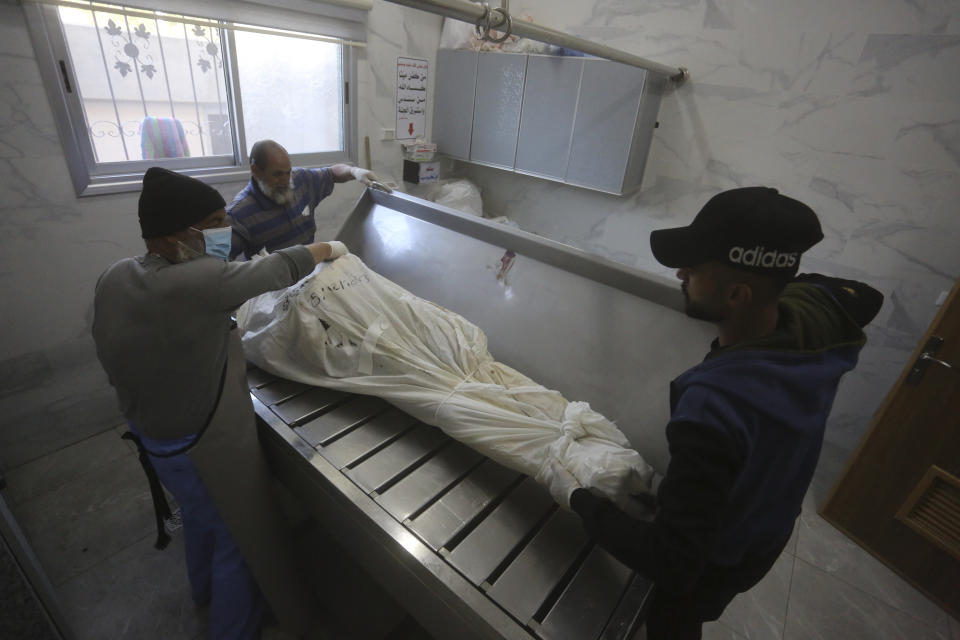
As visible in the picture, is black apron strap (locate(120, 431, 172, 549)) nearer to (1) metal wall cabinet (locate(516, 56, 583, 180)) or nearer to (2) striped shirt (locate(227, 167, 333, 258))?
(2) striped shirt (locate(227, 167, 333, 258))

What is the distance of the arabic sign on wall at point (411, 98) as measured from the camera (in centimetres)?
309

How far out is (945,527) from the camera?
1837 mm

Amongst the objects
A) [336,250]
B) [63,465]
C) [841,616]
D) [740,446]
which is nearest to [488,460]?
[740,446]

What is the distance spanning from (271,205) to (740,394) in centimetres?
194

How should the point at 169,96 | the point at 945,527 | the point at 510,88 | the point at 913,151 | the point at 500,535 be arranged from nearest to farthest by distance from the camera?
the point at 500,535, the point at 945,527, the point at 913,151, the point at 169,96, the point at 510,88

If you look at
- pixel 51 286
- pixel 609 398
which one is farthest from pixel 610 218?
pixel 51 286

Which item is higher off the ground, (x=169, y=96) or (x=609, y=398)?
(x=169, y=96)

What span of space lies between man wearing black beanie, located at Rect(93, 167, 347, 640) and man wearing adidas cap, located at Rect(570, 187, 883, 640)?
98cm

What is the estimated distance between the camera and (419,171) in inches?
128

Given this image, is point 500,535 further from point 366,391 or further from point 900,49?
point 900,49

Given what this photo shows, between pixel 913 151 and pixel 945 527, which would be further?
pixel 913 151

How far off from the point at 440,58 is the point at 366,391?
2.68 metres

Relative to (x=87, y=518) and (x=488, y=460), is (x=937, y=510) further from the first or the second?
(x=87, y=518)

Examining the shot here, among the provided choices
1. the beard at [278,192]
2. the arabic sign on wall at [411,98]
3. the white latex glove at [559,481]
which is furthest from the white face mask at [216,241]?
the arabic sign on wall at [411,98]
